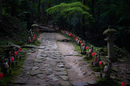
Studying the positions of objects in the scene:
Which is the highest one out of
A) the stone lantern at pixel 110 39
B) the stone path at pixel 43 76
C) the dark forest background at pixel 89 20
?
the dark forest background at pixel 89 20

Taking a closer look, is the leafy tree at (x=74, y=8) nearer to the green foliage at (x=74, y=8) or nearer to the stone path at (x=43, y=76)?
the green foliage at (x=74, y=8)

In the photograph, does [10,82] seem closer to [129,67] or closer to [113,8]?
[129,67]

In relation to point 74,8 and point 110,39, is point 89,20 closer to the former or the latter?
point 74,8

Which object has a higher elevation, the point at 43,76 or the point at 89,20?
the point at 89,20

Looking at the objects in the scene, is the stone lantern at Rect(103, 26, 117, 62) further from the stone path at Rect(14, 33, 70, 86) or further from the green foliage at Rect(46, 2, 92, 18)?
the green foliage at Rect(46, 2, 92, 18)

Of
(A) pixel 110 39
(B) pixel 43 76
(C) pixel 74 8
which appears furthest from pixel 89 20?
(B) pixel 43 76

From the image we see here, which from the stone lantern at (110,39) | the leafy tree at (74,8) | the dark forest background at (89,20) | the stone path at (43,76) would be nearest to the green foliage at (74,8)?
the leafy tree at (74,8)

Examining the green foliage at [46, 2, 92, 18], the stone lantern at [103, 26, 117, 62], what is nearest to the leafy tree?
the green foliage at [46, 2, 92, 18]

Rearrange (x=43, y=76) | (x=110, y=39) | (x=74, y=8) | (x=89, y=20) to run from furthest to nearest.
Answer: (x=89, y=20) < (x=74, y=8) < (x=110, y=39) < (x=43, y=76)

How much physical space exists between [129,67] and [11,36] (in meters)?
10.8

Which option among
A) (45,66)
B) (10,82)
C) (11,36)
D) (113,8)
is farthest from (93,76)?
(113,8)

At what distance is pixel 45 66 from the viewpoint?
5.79 m

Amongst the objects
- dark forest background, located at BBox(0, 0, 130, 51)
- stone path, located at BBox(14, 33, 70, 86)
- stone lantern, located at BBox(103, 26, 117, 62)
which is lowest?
stone path, located at BBox(14, 33, 70, 86)

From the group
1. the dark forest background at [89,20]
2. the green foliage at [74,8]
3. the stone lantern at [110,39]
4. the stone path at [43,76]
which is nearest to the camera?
the stone path at [43,76]
